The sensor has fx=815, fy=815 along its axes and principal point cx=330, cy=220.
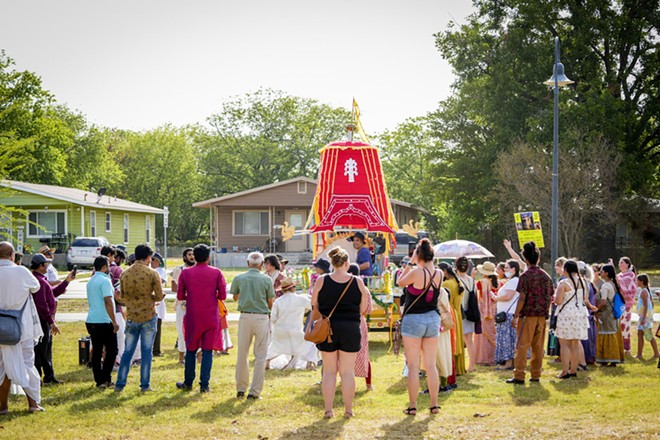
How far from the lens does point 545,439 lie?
782 cm

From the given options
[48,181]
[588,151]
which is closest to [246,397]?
[588,151]

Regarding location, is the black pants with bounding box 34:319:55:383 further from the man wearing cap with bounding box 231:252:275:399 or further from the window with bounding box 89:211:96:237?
the window with bounding box 89:211:96:237

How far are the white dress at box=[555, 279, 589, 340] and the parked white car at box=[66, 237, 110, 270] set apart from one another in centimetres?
3102

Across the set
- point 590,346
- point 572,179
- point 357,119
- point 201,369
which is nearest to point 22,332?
point 201,369

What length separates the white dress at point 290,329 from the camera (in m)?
12.6

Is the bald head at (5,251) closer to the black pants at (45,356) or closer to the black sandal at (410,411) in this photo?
the black pants at (45,356)

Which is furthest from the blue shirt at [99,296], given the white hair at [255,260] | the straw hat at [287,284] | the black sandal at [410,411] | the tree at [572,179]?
the tree at [572,179]

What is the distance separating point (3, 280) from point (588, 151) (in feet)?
102

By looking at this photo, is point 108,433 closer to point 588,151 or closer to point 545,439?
point 545,439

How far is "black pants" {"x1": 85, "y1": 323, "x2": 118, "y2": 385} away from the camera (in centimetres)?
1056

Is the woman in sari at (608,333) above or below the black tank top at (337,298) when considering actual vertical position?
below

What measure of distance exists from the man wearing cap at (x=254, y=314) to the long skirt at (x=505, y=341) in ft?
13.7

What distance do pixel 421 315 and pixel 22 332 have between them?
14.3 ft

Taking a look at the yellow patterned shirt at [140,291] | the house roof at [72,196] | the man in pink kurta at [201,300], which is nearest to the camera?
the man in pink kurta at [201,300]
